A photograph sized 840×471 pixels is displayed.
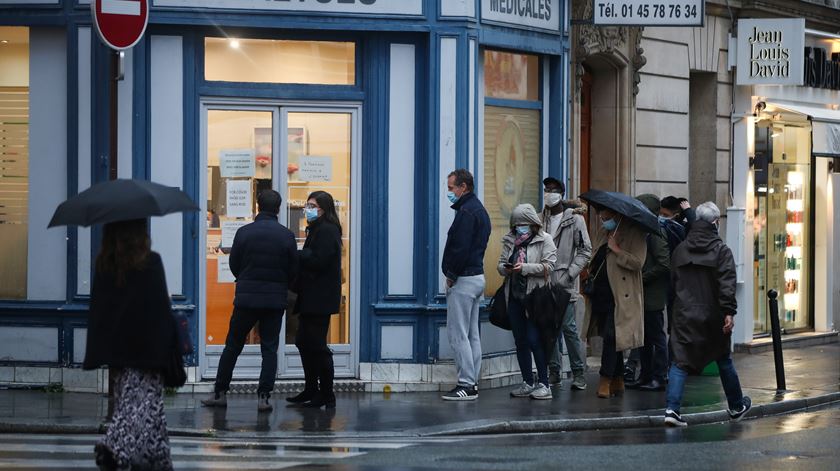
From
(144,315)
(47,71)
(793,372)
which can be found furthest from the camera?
A: (793,372)

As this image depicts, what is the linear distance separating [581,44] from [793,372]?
14.6 feet

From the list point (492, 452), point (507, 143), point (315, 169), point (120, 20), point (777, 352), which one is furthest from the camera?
point (507, 143)

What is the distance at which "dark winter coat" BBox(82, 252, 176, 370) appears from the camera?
922 centimetres

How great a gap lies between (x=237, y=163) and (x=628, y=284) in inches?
153

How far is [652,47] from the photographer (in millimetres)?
20531

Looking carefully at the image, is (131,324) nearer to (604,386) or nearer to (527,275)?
(527,275)

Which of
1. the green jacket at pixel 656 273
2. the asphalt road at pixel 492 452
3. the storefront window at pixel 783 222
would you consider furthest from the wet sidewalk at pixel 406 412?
the storefront window at pixel 783 222

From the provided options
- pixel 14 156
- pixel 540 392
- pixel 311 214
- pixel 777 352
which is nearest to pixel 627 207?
pixel 540 392

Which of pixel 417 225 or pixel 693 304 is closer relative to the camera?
pixel 693 304

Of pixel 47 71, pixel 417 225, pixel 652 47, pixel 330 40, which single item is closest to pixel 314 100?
pixel 330 40

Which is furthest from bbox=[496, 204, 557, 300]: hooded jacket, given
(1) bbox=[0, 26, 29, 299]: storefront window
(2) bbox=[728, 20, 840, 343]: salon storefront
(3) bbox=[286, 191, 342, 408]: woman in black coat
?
(2) bbox=[728, 20, 840, 343]: salon storefront

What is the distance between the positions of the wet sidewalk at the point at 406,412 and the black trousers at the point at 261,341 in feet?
0.88

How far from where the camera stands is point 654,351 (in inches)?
646

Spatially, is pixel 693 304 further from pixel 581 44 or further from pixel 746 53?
pixel 746 53
